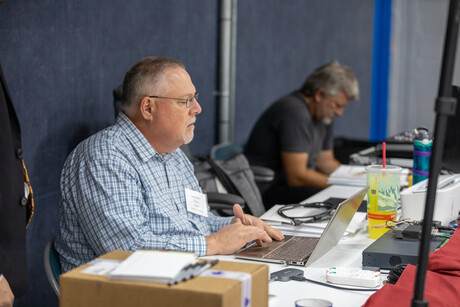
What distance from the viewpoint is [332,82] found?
4.10 metres

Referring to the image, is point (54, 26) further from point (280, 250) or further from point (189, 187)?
point (280, 250)

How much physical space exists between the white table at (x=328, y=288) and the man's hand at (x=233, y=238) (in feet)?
0.11

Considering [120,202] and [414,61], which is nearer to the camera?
[120,202]

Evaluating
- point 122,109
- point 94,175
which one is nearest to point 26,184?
point 94,175

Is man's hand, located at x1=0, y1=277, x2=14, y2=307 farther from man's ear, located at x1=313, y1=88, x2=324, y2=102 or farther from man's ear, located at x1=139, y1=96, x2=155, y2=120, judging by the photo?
man's ear, located at x1=313, y1=88, x2=324, y2=102

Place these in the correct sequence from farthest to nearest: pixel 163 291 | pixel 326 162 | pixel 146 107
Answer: pixel 326 162 < pixel 146 107 < pixel 163 291

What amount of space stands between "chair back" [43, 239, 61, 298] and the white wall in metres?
6.19

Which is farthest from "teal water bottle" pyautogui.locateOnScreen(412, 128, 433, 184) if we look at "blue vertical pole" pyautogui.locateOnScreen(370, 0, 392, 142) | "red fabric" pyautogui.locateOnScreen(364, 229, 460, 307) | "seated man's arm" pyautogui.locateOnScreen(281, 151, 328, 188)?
"blue vertical pole" pyautogui.locateOnScreen(370, 0, 392, 142)

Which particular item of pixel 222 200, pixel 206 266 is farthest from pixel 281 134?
pixel 206 266

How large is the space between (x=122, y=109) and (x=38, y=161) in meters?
0.57

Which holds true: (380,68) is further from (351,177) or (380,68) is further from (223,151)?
Answer: (351,177)

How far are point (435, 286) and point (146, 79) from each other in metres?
1.22

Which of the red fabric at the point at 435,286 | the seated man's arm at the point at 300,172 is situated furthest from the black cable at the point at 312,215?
the seated man's arm at the point at 300,172

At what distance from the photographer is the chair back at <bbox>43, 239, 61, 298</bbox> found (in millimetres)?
1956
